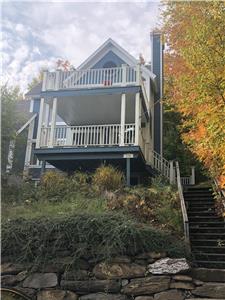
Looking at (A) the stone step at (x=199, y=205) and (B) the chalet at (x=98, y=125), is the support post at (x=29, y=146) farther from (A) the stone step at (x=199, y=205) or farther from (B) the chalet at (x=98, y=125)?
(A) the stone step at (x=199, y=205)

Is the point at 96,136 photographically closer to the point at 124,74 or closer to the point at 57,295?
the point at 124,74

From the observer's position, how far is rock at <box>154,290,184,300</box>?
669 cm

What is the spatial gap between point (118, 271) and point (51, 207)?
3.05 m

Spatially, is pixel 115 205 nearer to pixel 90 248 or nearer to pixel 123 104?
pixel 90 248

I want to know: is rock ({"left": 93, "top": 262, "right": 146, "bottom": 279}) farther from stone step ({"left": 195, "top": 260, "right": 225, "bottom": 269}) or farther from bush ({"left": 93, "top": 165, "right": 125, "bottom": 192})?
bush ({"left": 93, "top": 165, "right": 125, "bottom": 192})

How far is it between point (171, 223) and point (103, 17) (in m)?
5.29

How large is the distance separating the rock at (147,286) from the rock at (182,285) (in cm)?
11

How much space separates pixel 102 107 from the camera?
49.9 feet

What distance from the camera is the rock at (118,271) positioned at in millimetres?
6953

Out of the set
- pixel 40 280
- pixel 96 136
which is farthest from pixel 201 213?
pixel 96 136

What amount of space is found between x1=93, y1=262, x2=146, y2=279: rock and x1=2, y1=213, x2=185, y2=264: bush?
0.66ft

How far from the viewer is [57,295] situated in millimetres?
6926

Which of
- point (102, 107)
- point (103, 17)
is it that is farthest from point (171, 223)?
point (102, 107)

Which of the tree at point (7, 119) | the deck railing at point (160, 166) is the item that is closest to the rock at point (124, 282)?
the tree at point (7, 119)
